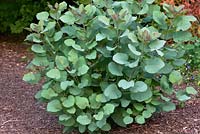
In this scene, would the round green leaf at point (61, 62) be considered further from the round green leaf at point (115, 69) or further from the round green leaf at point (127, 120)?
the round green leaf at point (127, 120)

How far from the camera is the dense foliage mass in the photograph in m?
3.92

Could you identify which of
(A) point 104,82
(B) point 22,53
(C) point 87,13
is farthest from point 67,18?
(B) point 22,53

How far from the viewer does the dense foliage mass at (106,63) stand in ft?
12.9

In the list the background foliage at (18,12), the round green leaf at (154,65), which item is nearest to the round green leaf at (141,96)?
the round green leaf at (154,65)

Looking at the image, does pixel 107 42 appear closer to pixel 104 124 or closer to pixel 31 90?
pixel 104 124

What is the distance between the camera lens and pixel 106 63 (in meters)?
4.11

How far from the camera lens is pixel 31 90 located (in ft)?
17.6

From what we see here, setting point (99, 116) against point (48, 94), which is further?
point (48, 94)

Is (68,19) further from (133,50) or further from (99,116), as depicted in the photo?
(99,116)

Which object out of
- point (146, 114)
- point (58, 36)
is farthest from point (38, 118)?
point (146, 114)

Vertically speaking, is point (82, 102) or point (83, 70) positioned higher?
point (83, 70)

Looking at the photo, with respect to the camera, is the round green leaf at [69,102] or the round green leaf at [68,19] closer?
the round green leaf at [69,102]

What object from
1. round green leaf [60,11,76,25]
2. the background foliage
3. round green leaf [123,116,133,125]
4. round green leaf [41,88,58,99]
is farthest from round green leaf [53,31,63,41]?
the background foliage

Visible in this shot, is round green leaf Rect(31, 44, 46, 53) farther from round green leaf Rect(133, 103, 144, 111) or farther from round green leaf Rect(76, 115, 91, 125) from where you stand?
round green leaf Rect(133, 103, 144, 111)
